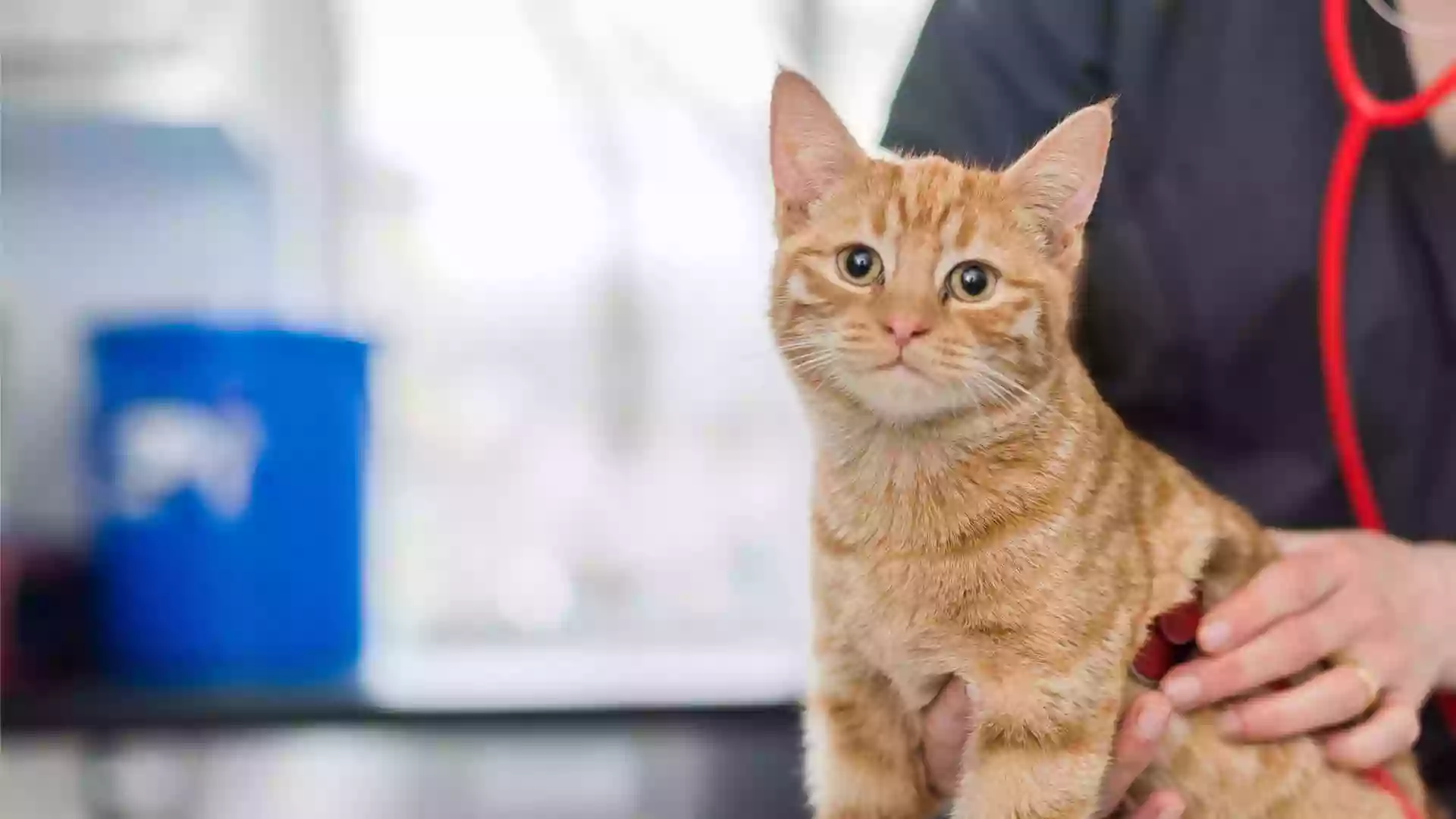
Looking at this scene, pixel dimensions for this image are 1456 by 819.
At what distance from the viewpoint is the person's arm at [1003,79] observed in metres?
0.99

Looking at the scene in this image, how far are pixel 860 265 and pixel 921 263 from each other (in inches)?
1.6

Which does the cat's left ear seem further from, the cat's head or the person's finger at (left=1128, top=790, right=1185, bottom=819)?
the person's finger at (left=1128, top=790, right=1185, bottom=819)

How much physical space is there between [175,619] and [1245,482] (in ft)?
3.43

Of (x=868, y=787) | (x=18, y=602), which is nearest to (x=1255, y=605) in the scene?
(x=868, y=787)

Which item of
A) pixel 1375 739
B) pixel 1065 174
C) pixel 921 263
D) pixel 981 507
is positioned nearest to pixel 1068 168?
pixel 1065 174

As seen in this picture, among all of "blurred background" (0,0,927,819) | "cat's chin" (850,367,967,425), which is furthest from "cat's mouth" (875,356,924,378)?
"blurred background" (0,0,927,819)

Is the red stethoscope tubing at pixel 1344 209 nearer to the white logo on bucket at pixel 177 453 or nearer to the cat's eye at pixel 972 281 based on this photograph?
the cat's eye at pixel 972 281

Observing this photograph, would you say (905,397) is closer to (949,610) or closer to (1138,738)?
(949,610)

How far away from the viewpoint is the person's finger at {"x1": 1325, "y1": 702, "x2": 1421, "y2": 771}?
764 mm

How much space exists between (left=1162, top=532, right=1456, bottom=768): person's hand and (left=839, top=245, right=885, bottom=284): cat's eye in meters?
0.32

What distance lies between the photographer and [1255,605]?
742mm

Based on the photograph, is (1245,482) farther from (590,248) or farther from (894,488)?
(590,248)

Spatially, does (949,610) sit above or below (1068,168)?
below

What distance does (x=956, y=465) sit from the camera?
2.37 feet
